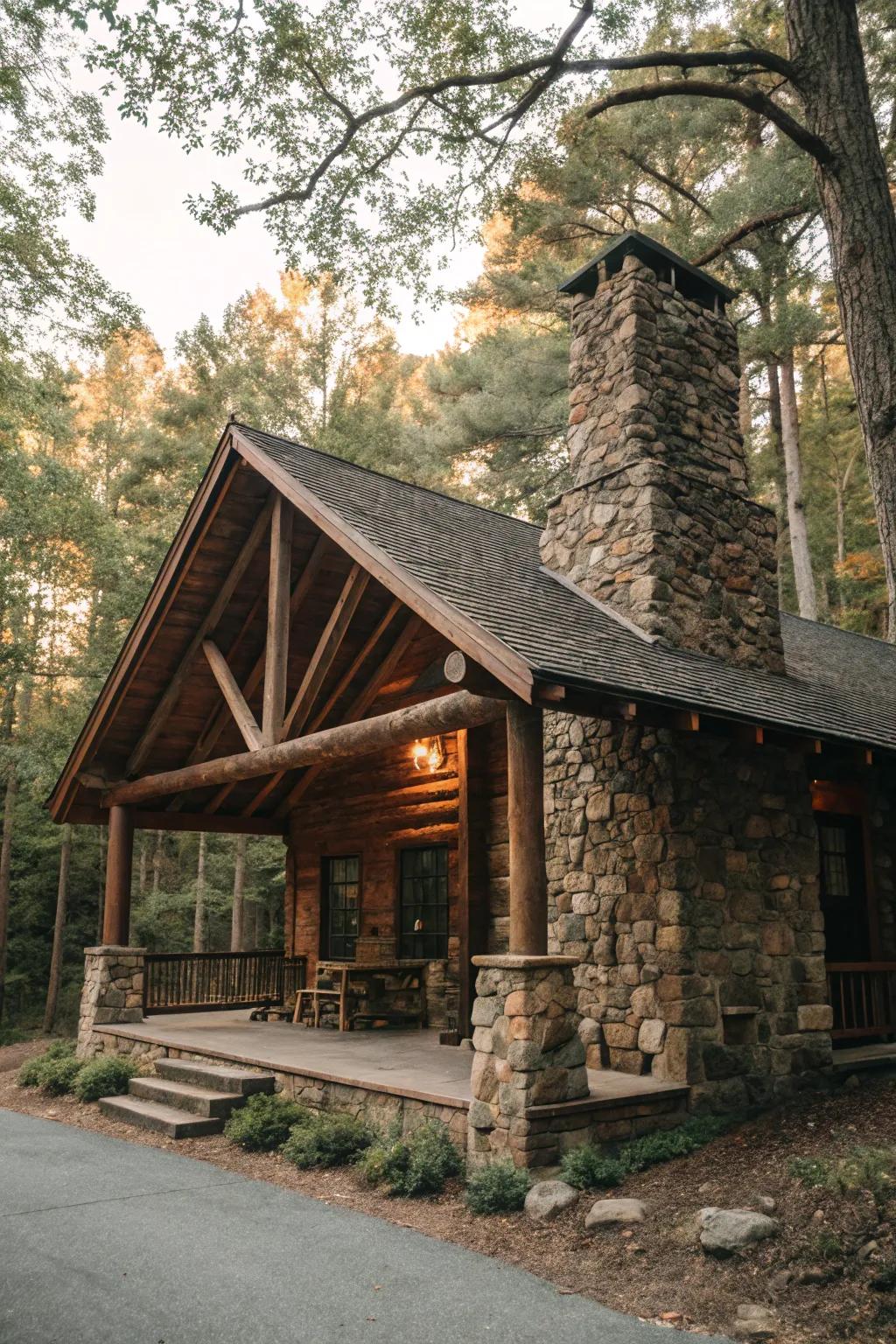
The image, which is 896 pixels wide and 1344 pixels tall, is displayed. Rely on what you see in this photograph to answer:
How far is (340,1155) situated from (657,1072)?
2.28 metres

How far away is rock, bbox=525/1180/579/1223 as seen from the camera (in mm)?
5328

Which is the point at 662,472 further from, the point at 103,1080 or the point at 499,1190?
the point at 103,1080

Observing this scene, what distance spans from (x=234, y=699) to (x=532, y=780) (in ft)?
12.6

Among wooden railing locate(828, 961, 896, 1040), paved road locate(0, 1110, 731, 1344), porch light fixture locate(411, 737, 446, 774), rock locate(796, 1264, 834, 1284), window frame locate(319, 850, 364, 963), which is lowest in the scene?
paved road locate(0, 1110, 731, 1344)

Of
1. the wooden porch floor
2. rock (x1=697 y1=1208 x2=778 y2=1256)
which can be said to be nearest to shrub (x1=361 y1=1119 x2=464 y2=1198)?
the wooden porch floor

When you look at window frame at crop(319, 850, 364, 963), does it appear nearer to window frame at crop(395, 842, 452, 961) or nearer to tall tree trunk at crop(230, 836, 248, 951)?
window frame at crop(395, 842, 452, 961)

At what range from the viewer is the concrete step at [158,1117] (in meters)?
7.57

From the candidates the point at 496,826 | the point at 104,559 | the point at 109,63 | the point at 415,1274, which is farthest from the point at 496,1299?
the point at 104,559

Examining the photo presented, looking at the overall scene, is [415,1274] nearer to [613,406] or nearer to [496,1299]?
[496,1299]

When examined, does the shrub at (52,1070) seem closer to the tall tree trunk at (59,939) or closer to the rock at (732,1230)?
the rock at (732,1230)

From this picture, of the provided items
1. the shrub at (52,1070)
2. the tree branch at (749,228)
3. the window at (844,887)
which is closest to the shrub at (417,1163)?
the shrub at (52,1070)

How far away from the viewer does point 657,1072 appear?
271 inches

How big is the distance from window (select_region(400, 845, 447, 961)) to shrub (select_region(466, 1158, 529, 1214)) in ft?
15.4

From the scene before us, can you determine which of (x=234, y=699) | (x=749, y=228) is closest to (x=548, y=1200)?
(x=234, y=699)
